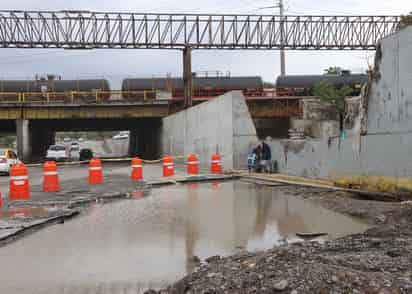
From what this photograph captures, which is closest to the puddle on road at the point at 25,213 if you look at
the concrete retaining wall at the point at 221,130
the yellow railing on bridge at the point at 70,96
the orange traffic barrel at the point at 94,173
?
the orange traffic barrel at the point at 94,173

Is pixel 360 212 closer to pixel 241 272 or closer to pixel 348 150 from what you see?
pixel 348 150

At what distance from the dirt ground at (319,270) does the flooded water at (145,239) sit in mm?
733

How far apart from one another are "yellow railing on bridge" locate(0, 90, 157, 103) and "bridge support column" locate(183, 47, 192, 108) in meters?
5.81

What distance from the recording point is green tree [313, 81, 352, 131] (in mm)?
48803

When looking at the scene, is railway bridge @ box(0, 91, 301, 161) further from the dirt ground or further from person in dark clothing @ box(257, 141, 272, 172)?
the dirt ground

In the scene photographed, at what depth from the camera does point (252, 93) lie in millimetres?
52062

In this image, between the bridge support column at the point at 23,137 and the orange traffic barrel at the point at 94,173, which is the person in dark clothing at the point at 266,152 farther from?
the bridge support column at the point at 23,137

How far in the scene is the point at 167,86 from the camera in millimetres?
52781

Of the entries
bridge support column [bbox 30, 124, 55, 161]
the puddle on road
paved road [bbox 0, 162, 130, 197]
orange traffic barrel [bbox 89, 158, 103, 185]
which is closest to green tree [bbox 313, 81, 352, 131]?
paved road [bbox 0, 162, 130, 197]

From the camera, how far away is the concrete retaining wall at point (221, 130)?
23.3 metres

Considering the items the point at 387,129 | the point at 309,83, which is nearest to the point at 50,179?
the point at 387,129

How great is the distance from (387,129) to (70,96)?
43212 mm

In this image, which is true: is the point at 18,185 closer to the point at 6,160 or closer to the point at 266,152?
the point at 266,152

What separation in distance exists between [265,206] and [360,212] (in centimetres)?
252
